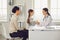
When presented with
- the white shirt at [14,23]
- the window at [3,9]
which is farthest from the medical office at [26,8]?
the white shirt at [14,23]

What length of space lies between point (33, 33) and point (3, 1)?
4.46 metres

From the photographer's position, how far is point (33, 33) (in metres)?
4.21

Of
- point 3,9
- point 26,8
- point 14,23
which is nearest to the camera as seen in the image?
point 14,23

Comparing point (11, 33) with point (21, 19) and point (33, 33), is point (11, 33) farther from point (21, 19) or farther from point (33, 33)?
point (21, 19)

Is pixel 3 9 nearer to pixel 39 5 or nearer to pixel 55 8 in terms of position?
pixel 39 5

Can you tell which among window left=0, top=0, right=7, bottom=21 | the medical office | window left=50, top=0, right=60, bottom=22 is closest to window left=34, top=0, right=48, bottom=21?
the medical office

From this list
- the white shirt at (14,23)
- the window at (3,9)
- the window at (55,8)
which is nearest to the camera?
the white shirt at (14,23)

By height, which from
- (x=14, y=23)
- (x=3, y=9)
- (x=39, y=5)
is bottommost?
(x=14, y=23)

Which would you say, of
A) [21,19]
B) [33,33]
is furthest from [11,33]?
[21,19]

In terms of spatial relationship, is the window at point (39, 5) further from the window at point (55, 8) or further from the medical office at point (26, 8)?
the window at point (55, 8)

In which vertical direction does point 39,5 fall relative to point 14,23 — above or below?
above

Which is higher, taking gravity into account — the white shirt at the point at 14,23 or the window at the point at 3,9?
the window at the point at 3,9

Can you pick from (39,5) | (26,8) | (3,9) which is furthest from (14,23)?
(3,9)

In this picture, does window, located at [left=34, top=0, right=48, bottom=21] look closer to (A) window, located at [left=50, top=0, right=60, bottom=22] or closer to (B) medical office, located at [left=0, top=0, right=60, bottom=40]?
(B) medical office, located at [left=0, top=0, right=60, bottom=40]
